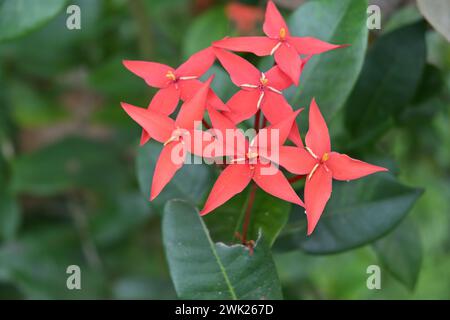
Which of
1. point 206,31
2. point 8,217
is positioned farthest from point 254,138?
point 8,217

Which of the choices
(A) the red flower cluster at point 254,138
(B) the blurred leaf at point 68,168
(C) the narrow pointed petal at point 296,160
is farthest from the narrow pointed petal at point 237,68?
(B) the blurred leaf at point 68,168

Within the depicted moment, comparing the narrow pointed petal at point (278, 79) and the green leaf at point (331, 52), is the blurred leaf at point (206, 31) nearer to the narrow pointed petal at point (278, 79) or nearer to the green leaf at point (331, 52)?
the green leaf at point (331, 52)

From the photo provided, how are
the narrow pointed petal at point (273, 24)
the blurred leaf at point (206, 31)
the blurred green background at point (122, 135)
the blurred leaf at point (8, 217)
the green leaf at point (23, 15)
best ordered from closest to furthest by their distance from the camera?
1. the narrow pointed petal at point (273, 24)
2. the green leaf at point (23, 15)
3. the blurred green background at point (122, 135)
4. the blurred leaf at point (206, 31)
5. the blurred leaf at point (8, 217)

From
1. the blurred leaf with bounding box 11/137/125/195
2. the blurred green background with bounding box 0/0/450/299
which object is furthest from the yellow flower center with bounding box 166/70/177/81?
the blurred leaf with bounding box 11/137/125/195

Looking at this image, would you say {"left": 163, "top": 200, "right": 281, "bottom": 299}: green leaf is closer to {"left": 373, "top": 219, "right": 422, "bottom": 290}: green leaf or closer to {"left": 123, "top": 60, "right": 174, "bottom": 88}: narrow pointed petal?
{"left": 123, "top": 60, "right": 174, "bottom": 88}: narrow pointed petal

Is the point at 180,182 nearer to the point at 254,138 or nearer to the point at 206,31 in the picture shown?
the point at 254,138

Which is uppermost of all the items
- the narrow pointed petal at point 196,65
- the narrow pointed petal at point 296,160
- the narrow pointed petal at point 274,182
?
the narrow pointed petal at point 196,65
